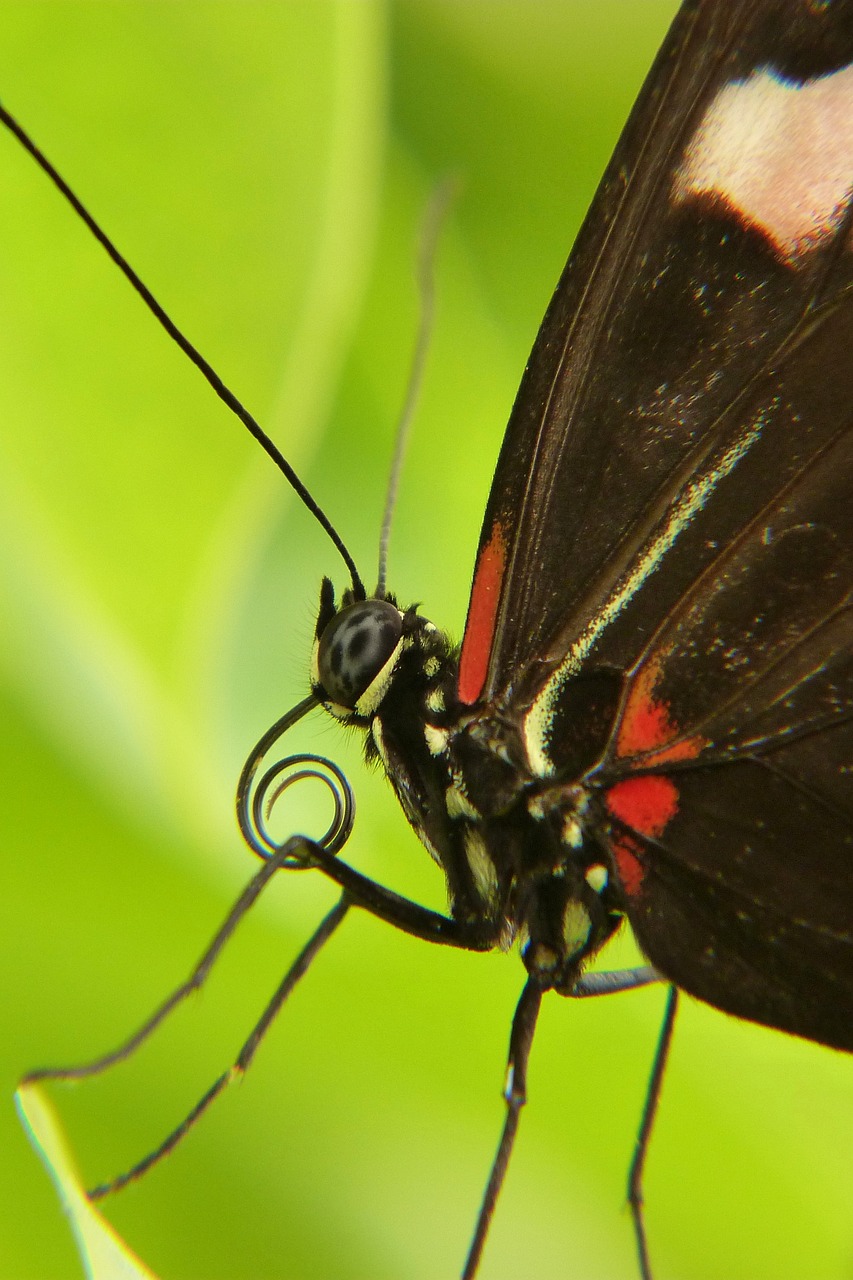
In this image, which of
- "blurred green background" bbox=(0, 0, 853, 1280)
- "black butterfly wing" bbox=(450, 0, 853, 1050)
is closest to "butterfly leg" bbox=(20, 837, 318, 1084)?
"blurred green background" bbox=(0, 0, 853, 1280)

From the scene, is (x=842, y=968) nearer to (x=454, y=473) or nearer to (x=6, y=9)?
(x=454, y=473)

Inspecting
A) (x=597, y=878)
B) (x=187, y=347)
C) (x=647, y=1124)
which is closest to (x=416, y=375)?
(x=187, y=347)

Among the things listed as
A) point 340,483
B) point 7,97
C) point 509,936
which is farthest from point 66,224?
point 509,936

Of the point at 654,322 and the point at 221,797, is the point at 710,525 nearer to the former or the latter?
the point at 654,322

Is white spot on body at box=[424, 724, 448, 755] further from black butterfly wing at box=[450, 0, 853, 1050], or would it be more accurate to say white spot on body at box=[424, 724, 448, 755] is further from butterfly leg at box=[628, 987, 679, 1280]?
butterfly leg at box=[628, 987, 679, 1280]

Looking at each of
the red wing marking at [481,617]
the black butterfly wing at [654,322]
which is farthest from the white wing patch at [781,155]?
the red wing marking at [481,617]

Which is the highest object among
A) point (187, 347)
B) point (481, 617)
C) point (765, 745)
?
point (187, 347)
